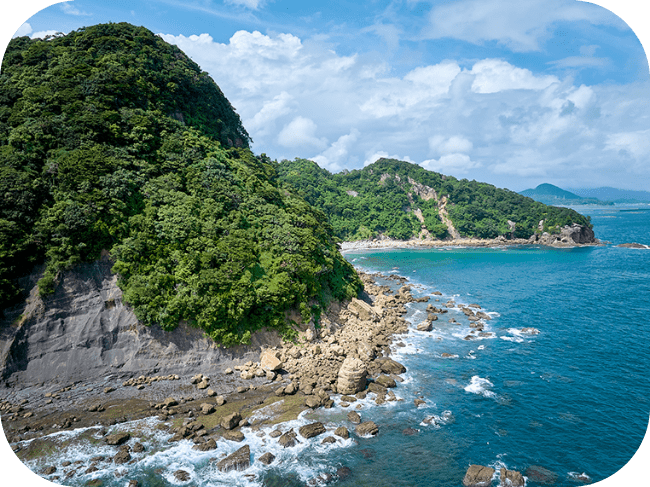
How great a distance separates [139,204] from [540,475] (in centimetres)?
3923

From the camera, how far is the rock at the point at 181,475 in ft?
68.4

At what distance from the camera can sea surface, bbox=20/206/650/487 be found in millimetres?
21438

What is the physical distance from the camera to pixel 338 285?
147ft

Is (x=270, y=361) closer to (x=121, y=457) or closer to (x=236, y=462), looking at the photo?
(x=236, y=462)

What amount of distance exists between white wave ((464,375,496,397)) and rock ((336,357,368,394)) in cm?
906

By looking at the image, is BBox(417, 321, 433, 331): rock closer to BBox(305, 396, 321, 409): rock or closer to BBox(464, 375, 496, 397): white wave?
BBox(464, 375, 496, 397): white wave

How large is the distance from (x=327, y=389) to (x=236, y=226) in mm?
19877

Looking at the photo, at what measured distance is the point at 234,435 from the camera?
24.3 metres

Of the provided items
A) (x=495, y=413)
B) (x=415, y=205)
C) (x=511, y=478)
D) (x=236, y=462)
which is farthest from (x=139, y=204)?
(x=415, y=205)

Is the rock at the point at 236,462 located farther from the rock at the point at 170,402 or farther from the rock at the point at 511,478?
the rock at the point at 511,478

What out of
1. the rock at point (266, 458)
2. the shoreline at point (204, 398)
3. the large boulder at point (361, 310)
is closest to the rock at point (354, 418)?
the shoreline at point (204, 398)

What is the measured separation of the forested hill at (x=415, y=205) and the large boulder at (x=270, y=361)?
9188 centimetres

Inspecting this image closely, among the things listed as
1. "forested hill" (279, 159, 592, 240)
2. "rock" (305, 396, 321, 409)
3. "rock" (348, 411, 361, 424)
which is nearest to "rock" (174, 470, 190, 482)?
"rock" (305, 396, 321, 409)

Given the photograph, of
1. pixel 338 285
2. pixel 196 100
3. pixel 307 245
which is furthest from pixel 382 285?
pixel 196 100
